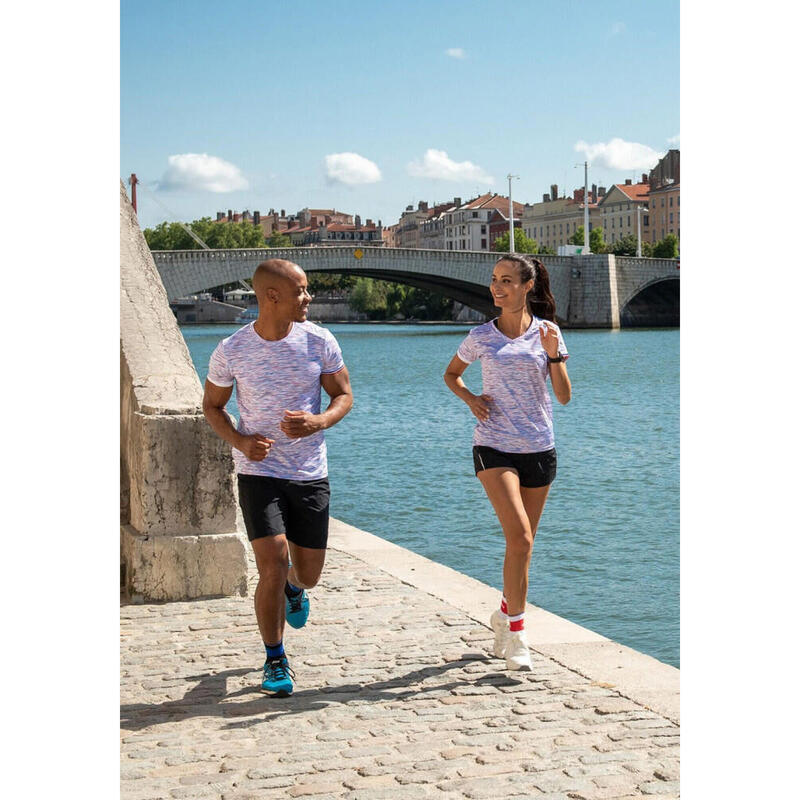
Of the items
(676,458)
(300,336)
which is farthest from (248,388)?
(676,458)

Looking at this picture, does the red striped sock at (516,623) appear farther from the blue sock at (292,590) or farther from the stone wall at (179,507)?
the stone wall at (179,507)

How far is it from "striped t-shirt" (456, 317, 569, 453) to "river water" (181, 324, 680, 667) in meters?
3.43

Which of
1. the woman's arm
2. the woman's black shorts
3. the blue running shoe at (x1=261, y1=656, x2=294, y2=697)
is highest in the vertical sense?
the woman's arm

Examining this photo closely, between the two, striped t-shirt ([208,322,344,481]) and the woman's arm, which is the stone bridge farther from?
striped t-shirt ([208,322,344,481])

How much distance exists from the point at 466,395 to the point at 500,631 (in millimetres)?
821

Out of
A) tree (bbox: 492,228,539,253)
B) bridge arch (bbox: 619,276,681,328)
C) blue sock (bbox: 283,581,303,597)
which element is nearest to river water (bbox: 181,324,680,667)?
blue sock (bbox: 283,581,303,597)

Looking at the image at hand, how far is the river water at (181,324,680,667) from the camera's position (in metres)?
8.93

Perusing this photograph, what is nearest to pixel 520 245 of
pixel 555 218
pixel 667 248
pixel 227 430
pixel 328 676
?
pixel 667 248

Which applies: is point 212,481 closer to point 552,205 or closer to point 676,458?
point 676,458

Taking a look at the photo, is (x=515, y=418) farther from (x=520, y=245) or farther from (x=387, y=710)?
(x=520, y=245)

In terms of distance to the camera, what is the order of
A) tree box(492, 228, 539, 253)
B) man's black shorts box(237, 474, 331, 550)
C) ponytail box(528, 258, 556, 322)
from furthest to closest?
1. tree box(492, 228, 539, 253)
2. ponytail box(528, 258, 556, 322)
3. man's black shorts box(237, 474, 331, 550)

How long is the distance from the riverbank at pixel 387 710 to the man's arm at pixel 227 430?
80cm

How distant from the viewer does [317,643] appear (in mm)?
4695

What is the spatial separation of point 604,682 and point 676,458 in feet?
45.3
